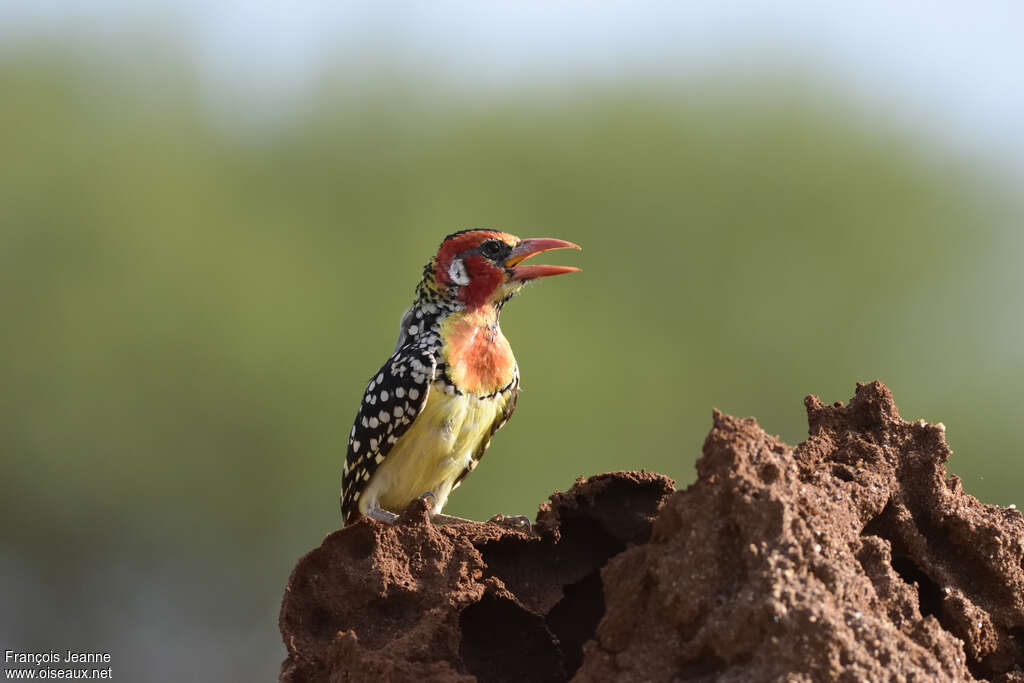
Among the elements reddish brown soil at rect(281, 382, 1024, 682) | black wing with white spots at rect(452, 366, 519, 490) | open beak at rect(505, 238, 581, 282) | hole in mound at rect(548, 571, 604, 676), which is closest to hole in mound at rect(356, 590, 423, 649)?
reddish brown soil at rect(281, 382, 1024, 682)

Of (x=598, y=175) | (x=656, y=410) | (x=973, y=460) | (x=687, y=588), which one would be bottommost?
(x=687, y=588)

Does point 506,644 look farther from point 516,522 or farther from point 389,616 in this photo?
point 516,522

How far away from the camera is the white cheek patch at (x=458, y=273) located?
18.5 ft

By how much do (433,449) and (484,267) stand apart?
0.92 meters

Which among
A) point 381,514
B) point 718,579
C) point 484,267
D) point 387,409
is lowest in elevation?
point 718,579

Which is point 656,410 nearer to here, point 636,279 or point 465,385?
point 636,279

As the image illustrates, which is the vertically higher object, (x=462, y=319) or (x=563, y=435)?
(x=563, y=435)

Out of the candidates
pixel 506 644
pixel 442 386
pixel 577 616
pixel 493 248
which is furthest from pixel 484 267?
pixel 506 644

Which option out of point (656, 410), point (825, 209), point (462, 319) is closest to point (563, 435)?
point (656, 410)

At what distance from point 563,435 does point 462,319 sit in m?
9.72

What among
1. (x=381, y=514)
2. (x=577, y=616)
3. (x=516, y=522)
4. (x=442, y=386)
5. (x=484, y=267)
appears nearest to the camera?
(x=577, y=616)

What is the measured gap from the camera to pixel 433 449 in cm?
529

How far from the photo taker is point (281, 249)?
16.2 m

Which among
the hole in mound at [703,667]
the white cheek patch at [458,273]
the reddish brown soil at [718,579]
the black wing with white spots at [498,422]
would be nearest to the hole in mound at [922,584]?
the reddish brown soil at [718,579]
